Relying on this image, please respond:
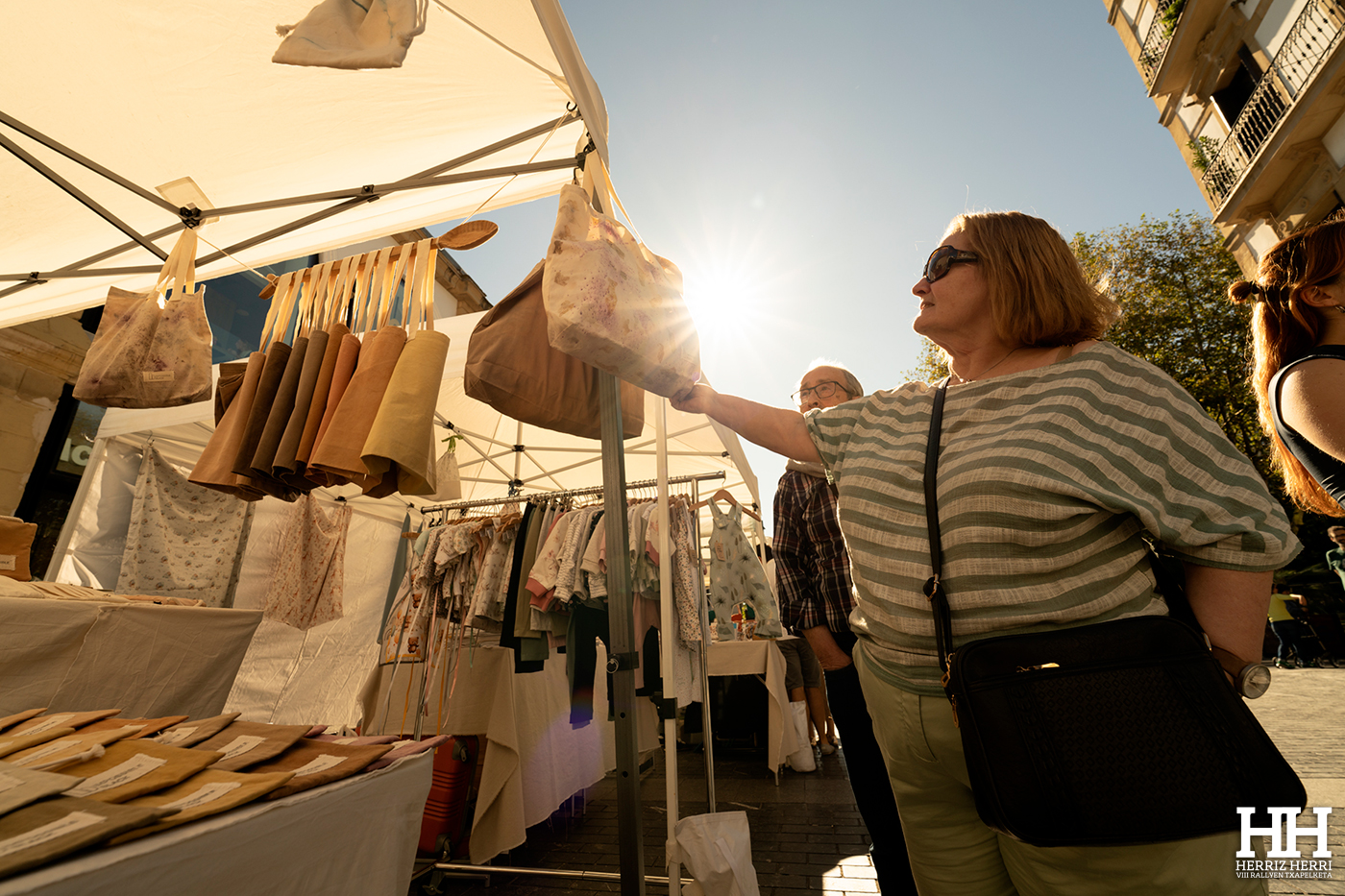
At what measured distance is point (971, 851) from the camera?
962mm

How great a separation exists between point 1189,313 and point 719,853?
16429 millimetres

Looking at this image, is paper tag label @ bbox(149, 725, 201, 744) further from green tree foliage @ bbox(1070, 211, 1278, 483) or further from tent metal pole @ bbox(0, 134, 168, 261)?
green tree foliage @ bbox(1070, 211, 1278, 483)

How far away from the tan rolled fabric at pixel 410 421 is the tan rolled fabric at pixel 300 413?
339 mm

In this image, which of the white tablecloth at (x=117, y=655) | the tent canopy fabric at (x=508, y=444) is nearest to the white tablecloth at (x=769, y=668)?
the tent canopy fabric at (x=508, y=444)

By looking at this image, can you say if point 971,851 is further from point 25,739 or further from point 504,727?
point 504,727

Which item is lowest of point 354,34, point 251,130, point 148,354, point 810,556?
point 810,556

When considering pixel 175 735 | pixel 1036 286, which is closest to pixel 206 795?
pixel 175 735

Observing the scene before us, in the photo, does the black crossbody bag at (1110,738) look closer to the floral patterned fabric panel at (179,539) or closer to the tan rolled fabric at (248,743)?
the tan rolled fabric at (248,743)

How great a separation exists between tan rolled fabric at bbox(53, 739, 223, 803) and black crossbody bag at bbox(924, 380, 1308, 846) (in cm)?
116

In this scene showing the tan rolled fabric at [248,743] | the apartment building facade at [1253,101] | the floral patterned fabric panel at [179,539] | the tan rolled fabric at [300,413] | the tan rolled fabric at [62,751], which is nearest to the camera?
Result: the tan rolled fabric at [62,751]

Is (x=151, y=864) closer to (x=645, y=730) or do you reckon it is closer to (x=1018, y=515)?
(x=1018, y=515)

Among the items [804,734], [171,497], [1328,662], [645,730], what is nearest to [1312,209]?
[1328,662]

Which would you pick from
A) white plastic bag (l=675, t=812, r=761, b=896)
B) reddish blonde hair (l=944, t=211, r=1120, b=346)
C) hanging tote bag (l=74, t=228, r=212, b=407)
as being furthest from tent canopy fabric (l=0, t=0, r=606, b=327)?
white plastic bag (l=675, t=812, r=761, b=896)

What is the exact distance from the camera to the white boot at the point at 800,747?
5262 mm
